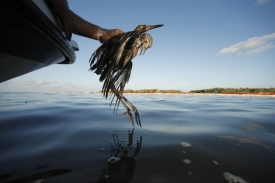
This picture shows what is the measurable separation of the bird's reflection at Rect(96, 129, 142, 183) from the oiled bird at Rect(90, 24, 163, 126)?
0.60 m

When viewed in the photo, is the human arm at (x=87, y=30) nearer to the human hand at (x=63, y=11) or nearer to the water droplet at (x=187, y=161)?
the human hand at (x=63, y=11)

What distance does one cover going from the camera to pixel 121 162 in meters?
1.68

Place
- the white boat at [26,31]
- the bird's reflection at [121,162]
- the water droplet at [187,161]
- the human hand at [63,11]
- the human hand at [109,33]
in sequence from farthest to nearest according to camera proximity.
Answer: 1. the human hand at [109,33]
2. the water droplet at [187,161]
3. the human hand at [63,11]
4. the bird's reflection at [121,162]
5. the white boat at [26,31]

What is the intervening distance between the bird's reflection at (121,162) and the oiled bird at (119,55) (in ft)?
1.96

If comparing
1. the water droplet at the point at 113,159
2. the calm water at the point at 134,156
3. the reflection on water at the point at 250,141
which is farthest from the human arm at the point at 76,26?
the reflection on water at the point at 250,141

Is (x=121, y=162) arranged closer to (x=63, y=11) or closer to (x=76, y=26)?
(x=63, y=11)

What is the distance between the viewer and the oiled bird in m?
2.31

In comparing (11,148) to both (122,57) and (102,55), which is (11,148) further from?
(122,57)

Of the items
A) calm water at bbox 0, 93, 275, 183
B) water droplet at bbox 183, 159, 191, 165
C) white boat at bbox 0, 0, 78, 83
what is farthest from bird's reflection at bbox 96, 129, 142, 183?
white boat at bbox 0, 0, 78, 83

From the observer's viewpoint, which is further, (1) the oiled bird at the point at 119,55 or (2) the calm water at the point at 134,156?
(1) the oiled bird at the point at 119,55

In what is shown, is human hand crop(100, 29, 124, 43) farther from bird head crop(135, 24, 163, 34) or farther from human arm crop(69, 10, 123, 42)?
bird head crop(135, 24, 163, 34)

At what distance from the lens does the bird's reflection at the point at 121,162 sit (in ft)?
4.55

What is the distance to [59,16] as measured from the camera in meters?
1.76

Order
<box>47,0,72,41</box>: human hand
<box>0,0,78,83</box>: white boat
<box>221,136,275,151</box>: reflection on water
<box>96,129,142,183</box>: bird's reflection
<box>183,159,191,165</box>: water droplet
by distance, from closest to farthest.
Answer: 1. <box>0,0,78,83</box>: white boat
2. <box>96,129,142,183</box>: bird's reflection
3. <box>47,0,72,41</box>: human hand
4. <box>183,159,191,165</box>: water droplet
5. <box>221,136,275,151</box>: reflection on water
